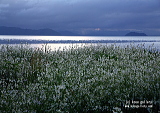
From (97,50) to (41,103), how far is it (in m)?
11.0

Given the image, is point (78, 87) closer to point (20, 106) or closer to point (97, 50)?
point (20, 106)

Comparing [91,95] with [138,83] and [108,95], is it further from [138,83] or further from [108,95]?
[138,83]

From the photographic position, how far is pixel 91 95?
5.95 meters

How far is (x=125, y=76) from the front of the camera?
7.44 meters

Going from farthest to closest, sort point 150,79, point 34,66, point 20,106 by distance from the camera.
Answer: point 34,66 < point 150,79 < point 20,106

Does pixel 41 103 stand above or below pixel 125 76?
below

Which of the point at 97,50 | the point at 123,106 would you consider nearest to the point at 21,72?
the point at 123,106

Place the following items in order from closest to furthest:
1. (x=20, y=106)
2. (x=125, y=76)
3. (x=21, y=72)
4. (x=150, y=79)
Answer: (x=20, y=106), (x=150, y=79), (x=125, y=76), (x=21, y=72)

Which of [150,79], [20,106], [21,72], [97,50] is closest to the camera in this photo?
[20,106]

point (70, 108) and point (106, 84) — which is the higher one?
point (106, 84)

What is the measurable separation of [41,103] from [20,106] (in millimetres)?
585

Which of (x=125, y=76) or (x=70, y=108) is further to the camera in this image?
(x=125, y=76)

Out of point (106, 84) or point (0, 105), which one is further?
point (106, 84)

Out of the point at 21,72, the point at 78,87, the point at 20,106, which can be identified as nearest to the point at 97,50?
the point at 21,72
